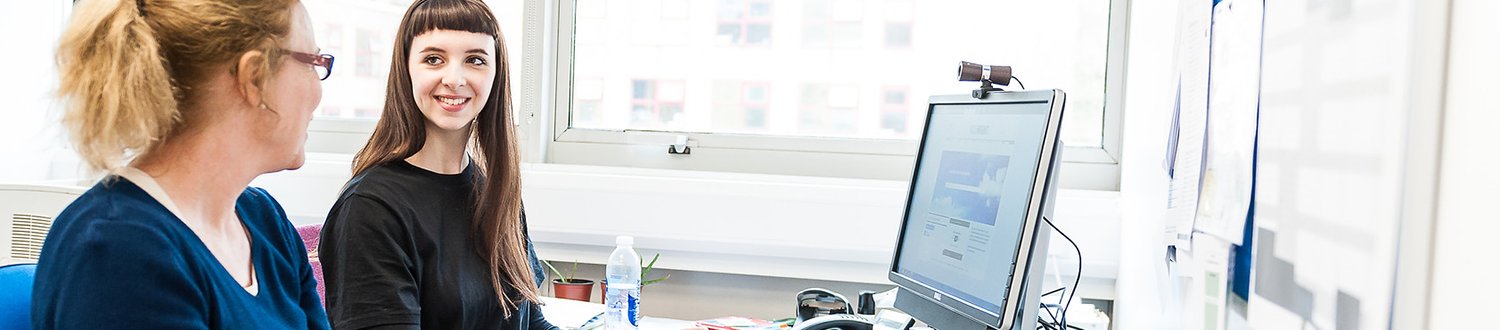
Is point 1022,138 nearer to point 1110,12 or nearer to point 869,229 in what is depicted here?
point 869,229

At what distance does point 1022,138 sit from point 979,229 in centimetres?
15

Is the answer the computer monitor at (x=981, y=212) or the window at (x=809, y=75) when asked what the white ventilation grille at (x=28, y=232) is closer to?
the window at (x=809, y=75)

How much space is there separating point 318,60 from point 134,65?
0.68 feet

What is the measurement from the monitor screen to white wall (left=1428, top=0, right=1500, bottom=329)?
0.70 m

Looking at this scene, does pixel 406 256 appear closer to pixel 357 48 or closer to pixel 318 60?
pixel 318 60

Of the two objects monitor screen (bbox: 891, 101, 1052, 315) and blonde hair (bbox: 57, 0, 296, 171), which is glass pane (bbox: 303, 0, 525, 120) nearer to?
monitor screen (bbox: 891, 101, 1052, 315)

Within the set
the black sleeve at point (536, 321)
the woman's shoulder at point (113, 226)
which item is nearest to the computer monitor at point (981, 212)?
the black sleeve at point (536, 321)

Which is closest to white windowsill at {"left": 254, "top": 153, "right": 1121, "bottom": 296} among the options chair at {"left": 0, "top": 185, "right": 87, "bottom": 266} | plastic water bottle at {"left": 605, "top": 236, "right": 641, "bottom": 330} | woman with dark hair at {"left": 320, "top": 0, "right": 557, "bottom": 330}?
plastic water bottle at {"left": 605, "top": 236, "right": 641, "bottom": 330}

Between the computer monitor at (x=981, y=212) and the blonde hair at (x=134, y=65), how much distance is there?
3.20 feet

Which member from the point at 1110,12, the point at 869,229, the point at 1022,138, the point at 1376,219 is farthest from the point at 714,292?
the point at 1376,219

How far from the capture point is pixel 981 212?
64.0 inches

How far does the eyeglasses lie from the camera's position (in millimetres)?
1199

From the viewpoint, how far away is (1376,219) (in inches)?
33.3

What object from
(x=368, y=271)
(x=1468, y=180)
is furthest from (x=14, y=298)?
(x=1468, y=180)
